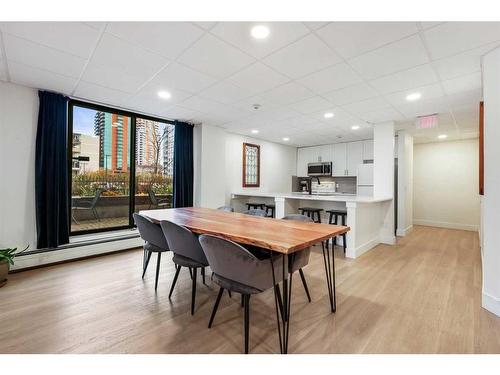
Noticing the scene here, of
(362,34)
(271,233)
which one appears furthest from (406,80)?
(271,233)

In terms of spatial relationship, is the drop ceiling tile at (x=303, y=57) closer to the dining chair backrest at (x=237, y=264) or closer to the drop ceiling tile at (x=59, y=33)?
the drop ceiling tile at (x=59, y=33)

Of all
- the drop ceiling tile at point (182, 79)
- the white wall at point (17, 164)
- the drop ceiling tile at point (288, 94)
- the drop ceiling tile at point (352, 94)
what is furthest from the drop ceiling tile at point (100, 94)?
the drop ceiling tile at point (352, 94)

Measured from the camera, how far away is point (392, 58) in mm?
2322

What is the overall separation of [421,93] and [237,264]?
11.1 ft

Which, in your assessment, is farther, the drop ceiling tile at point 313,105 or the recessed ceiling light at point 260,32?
the drop ceiling tile at point 313,105

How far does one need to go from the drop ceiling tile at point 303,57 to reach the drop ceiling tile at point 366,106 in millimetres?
1428

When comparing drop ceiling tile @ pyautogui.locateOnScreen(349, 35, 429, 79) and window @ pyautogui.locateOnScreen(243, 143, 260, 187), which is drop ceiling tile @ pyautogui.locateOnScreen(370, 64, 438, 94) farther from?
window @ pyautogui.locateOnScreen(243, 143, 260, 187)

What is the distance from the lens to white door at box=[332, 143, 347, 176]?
680 centimetres

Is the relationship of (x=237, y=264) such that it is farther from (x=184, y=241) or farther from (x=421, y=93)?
(x=421, y=93)

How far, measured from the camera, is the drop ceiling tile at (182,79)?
2621mm

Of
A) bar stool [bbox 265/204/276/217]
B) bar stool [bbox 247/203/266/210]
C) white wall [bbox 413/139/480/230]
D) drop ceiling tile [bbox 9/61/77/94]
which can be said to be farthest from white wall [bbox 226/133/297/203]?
white wall [bbox 413/139/480/230]

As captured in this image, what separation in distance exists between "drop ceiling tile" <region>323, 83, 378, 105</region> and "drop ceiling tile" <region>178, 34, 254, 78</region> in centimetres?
144

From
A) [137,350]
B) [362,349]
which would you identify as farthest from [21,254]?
[362,349]
